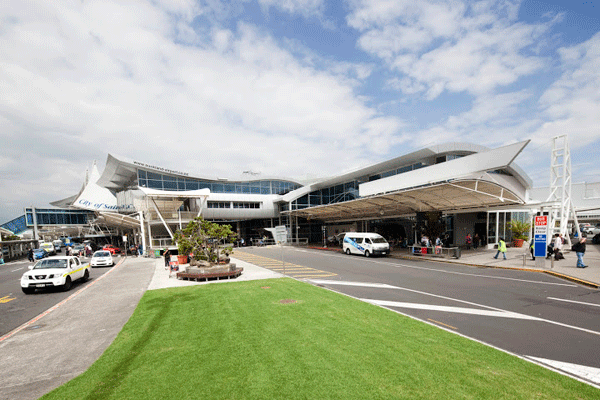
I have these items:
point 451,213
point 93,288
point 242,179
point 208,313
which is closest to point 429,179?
point 451,213

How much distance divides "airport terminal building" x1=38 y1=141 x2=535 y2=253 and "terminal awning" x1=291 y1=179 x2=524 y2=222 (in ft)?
0.23

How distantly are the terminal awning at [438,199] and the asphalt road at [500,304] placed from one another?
227 inches

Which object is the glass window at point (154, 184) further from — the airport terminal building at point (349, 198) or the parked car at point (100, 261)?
the parked car at point (100, 261)

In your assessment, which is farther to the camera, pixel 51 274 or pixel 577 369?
pixel 51 274

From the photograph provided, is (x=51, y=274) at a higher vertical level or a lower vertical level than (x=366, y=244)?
higher

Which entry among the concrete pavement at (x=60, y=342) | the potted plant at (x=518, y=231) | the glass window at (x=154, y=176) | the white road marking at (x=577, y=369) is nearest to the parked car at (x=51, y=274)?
the concrete pavement at (x=60, y=342)

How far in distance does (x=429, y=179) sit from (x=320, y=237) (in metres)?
23.8

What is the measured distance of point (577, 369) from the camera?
4.71m

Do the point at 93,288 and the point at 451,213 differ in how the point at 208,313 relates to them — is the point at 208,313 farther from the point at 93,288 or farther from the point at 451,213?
the point at 451,213

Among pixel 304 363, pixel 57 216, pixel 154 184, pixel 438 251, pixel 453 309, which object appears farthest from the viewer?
pixel 57 216

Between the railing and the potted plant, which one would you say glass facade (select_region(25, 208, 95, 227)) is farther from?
the potted plant

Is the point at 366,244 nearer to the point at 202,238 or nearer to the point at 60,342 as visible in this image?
the point at 202,238

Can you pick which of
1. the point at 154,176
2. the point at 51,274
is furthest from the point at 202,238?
the point at 154,176

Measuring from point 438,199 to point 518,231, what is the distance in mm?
13118
